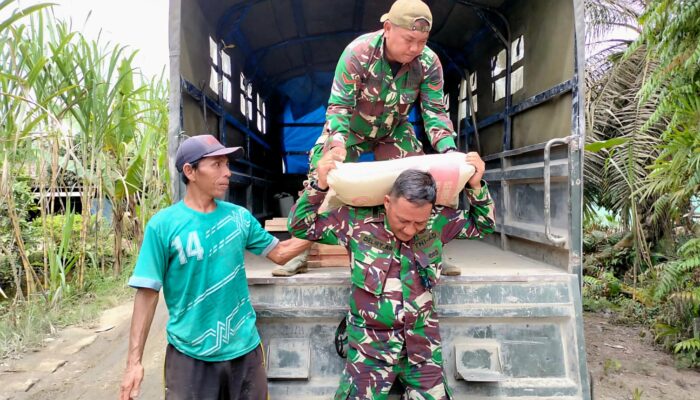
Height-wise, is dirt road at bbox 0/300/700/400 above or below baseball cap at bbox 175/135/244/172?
below

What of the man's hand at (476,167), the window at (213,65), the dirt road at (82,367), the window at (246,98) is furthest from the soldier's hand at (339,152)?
the window at (246,98)

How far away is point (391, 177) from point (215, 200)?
648mm

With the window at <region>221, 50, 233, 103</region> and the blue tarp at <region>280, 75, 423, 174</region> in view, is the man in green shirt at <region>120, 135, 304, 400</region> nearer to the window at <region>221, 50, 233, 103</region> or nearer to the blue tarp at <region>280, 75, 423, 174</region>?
the window at <region>221, 50, 233, 103</region>

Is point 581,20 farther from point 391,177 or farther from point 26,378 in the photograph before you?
point 26,378

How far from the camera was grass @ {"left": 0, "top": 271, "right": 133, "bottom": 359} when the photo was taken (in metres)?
3.59

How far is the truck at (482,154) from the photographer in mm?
1907

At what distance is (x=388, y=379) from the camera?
1.68 meters

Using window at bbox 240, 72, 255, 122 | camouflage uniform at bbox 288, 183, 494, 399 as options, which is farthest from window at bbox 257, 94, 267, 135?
camouflage uniform at bbox 288, 183, 494, 399

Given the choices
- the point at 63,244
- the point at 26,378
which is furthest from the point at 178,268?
the point at 63,244

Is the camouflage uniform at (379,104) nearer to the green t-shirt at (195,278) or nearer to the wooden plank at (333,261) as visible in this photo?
the wooden plank at (333,261)

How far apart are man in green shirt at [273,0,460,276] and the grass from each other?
2.67 metres

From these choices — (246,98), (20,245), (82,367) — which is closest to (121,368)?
(82,367)

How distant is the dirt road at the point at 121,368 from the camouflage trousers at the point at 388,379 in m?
1.77

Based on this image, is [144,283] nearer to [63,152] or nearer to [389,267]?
[389,267]
